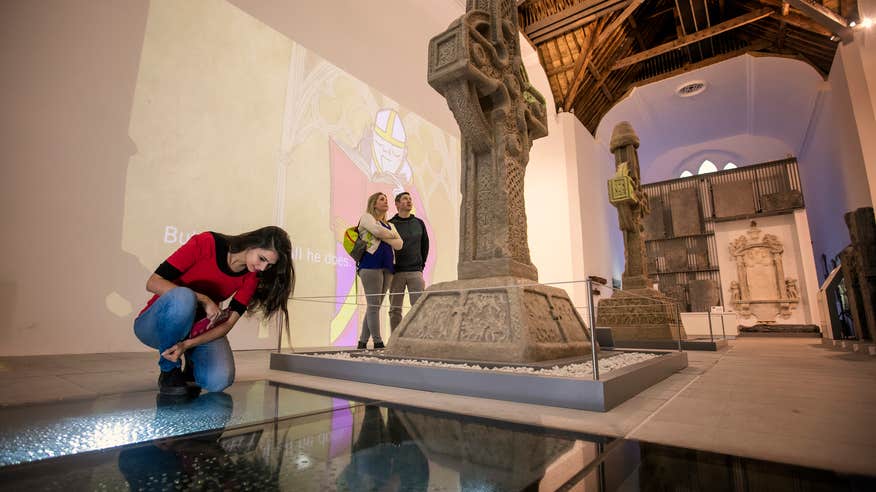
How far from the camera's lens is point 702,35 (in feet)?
31.5

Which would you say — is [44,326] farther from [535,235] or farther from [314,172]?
[535,235]

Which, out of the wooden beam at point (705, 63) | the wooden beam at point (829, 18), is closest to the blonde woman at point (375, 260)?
the wooden beam at point (829, 18)

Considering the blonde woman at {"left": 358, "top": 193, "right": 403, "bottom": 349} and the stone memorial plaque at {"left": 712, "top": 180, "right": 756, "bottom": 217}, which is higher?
the stone memorial plaque at {"left": 712, "top": 180, "right": 756, "bottom": 217}

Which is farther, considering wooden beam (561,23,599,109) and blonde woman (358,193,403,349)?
wooden beam (561,23,599,109)

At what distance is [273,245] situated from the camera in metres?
1.63

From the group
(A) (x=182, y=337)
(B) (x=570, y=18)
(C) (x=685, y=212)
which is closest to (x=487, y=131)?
(A) (x=182, y=337)

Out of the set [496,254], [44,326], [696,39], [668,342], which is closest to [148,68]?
[44,326]

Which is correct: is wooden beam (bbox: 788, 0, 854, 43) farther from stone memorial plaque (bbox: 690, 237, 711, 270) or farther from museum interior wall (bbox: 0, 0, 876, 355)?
stone memorial plaque (bbox: 690, 237, 711, 270)

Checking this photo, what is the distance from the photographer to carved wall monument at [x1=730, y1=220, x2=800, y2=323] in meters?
11.4

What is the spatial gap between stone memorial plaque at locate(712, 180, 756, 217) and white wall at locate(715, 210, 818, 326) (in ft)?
1.12

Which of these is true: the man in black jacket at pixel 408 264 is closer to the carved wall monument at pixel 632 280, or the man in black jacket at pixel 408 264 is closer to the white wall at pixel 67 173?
the white wall at pixel 67 173

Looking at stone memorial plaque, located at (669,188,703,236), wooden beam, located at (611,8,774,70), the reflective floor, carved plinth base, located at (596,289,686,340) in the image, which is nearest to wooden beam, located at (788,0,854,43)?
wooden beam, located at (611,8,774,70)

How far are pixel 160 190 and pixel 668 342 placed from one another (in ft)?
17.6

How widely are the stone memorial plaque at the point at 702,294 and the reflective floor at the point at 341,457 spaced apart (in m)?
14.3
